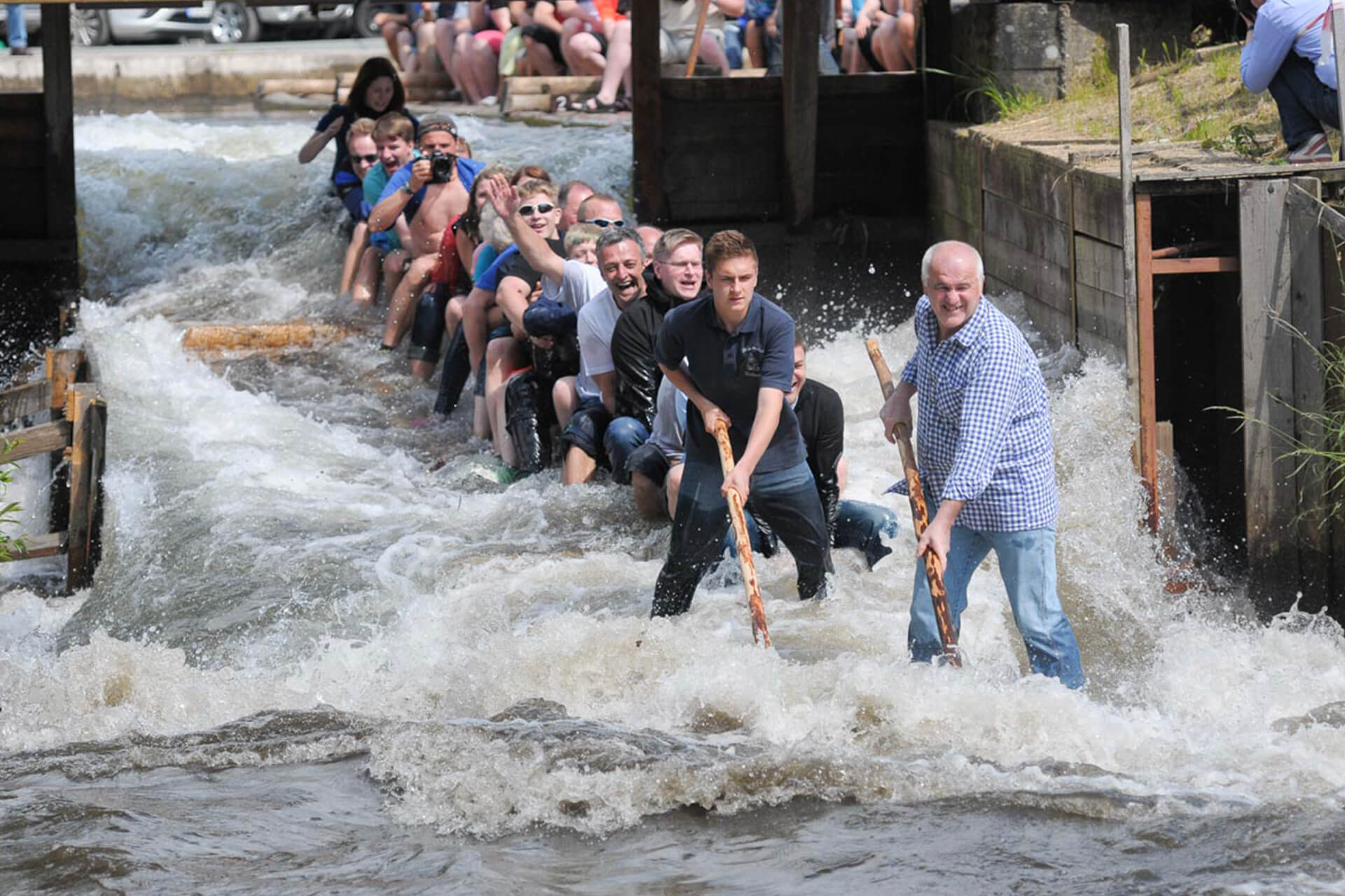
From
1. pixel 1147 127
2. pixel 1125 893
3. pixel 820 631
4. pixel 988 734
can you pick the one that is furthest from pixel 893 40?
pixel 1125 893

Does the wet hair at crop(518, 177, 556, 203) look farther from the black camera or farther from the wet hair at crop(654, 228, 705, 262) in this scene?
the wet hair at crop(654, 228, 705, 262)

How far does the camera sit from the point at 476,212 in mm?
10578

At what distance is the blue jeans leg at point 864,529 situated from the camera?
7234 millimetres

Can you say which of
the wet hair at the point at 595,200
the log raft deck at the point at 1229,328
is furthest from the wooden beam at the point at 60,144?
the log raft deck at the point at 1229,328

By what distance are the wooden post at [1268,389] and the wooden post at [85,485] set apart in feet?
17.2

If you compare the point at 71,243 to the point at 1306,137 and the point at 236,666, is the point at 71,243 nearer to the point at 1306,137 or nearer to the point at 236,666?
the point at 236,666

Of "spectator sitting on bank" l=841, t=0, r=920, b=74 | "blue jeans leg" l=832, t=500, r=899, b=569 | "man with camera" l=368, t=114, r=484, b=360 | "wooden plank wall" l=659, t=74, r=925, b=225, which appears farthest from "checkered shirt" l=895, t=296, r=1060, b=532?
"spectator sitting on bank" l=841, t=0, r=920, b=74

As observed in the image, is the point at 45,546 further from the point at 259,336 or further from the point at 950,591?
the point at 950,591

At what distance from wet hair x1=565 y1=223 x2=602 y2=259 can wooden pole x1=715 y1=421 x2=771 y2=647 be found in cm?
299

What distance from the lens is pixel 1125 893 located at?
15.2ft

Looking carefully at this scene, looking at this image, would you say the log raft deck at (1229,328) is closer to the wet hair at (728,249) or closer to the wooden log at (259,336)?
the wet hair at (728,249)

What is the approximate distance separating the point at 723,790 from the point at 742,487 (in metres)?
1.11

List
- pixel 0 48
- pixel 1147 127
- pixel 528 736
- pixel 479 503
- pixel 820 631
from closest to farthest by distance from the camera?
pixel 528 736
pixel 820 631
pixel 479 503
pixel 1147 127
pixel 0 48

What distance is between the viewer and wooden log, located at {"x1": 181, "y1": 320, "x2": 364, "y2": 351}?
12.2m
